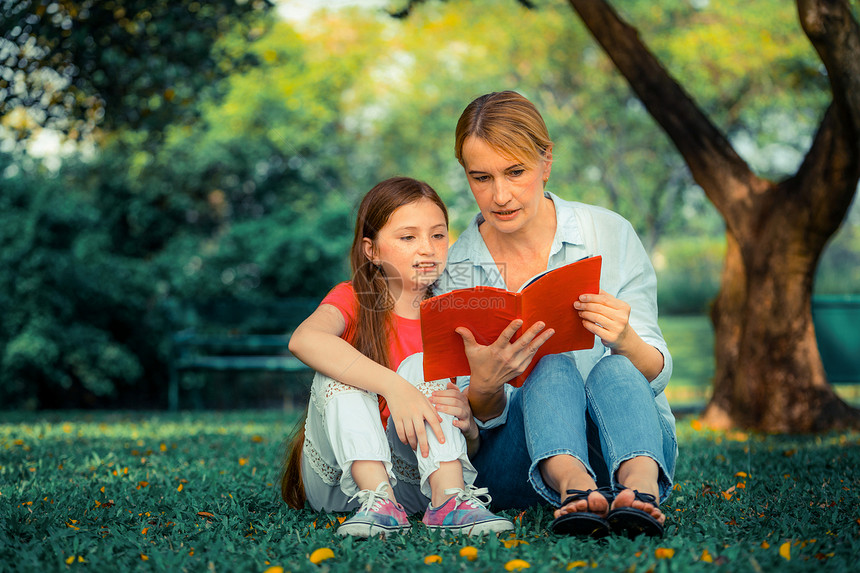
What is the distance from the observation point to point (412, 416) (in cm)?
244

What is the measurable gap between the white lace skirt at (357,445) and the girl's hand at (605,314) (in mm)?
549

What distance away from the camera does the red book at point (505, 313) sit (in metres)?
2.27

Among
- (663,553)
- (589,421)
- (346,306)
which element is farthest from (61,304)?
(663,553)

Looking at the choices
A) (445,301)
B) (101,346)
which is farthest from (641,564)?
(101,346)

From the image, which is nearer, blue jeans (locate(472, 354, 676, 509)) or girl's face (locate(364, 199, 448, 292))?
blue jeans (locate(472, 354, 676, 509))

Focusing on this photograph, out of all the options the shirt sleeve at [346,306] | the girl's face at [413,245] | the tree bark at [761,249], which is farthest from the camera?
the tree bark at [761,249]

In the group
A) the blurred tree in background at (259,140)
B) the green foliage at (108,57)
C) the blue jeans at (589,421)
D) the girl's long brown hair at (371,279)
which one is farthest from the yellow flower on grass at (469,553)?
the green foliage at (108,57)

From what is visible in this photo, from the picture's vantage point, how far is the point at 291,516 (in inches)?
109

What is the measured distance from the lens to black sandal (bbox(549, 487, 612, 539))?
84.4 inches

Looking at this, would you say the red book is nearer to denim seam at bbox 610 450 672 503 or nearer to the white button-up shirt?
the white button-up shirt

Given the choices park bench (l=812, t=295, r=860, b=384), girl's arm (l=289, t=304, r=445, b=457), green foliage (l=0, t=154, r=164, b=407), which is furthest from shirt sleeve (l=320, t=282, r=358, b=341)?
park bench (l=812, t=295, r=860, b=384)

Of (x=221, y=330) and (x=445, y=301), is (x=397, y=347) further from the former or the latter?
(x=221, y=330)

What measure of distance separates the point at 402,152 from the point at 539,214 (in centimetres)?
1577

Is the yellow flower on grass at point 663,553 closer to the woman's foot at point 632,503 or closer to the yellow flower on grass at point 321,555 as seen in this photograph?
the woman's foot at point 632,503
